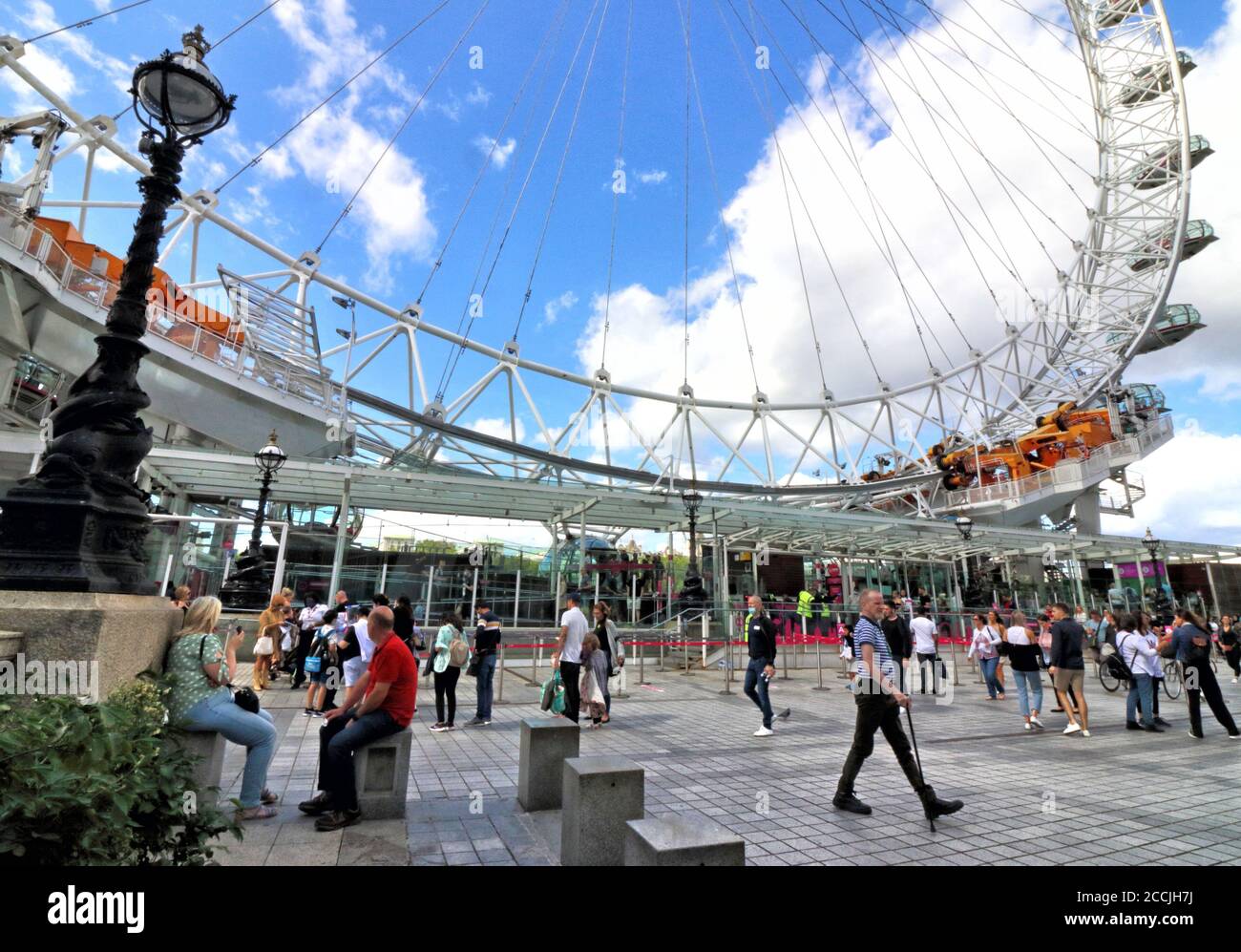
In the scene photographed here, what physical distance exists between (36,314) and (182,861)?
22.8 meters

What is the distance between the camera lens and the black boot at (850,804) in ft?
18.5

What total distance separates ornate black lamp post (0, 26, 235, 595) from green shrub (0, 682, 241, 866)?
181 cm

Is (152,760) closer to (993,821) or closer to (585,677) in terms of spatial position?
(993,821)

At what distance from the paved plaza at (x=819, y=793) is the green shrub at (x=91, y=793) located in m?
0.83

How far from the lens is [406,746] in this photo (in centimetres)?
536

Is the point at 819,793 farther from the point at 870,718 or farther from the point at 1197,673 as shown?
the point at 1197,673

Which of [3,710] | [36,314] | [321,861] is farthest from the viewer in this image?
[36,314]

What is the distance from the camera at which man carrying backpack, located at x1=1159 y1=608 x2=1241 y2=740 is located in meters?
9.21

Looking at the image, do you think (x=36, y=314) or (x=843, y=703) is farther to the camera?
(x=36, y=314)

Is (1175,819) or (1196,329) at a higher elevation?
(1196,329)

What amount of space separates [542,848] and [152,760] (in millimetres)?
2837

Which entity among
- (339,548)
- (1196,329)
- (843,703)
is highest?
(1196,329)

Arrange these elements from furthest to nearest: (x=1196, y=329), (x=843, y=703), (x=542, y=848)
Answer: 1. (x=1196, y=329)
2. (x=843, y=703)
3. (x=542, y=848)
